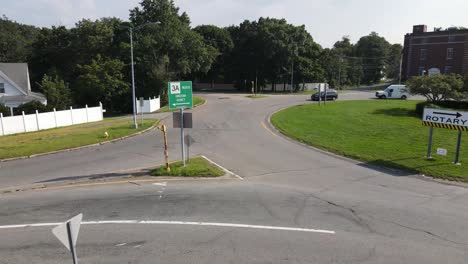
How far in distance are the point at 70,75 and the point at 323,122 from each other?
148 ft

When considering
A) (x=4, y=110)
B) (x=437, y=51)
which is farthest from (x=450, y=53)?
(x=4, y=110)

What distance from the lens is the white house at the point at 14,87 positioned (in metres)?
45.3

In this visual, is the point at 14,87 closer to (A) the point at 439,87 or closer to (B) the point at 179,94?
(B) the point at 179,94

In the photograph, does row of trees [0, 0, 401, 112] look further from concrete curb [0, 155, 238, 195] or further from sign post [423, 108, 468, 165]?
sign post [423, 108, 468, 165]

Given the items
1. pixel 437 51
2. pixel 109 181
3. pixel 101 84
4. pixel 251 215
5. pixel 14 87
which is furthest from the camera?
pixel 437 51

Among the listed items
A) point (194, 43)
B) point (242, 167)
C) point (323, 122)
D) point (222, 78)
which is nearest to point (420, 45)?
point (222, 78)

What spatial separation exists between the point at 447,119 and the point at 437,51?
76.1 meters

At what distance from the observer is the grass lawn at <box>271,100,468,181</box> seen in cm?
1605

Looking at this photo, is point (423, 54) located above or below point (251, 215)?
above

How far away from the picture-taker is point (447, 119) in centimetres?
1587

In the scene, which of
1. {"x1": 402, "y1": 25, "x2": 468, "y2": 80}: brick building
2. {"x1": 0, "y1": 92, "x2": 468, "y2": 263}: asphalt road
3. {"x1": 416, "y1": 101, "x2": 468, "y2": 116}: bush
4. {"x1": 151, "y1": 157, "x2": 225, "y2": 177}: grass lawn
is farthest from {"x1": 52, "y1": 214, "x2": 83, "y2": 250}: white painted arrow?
{"x1": 402, "y1": 25, "x2": 468, "y2": 80}: brick building

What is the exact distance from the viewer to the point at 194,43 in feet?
177

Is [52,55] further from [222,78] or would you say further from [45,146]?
[45,146]

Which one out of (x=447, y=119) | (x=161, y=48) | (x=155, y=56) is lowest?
(x=447, y=119)
